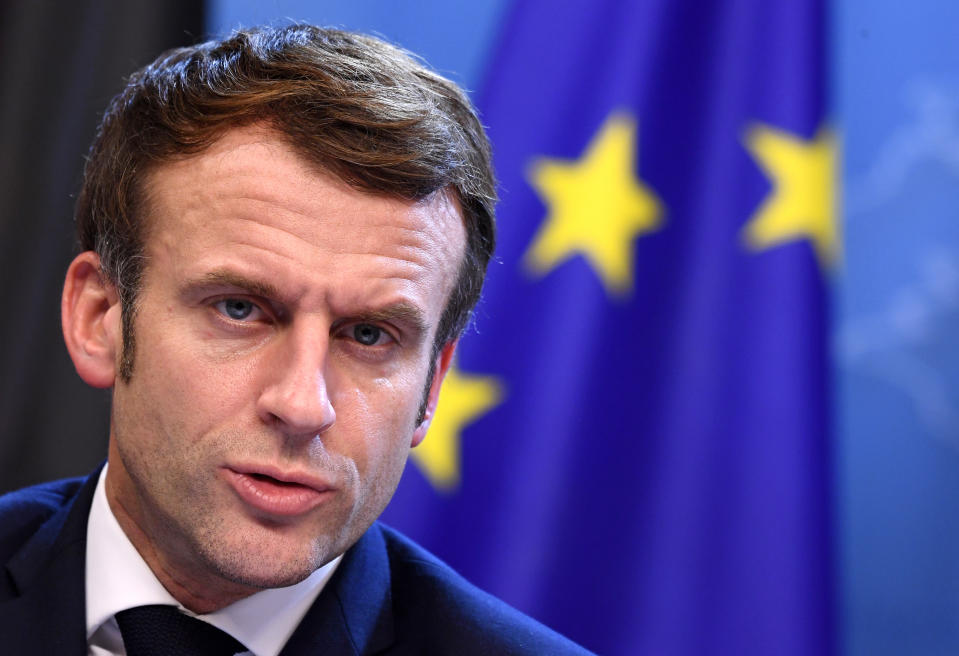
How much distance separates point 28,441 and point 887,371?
1903mm

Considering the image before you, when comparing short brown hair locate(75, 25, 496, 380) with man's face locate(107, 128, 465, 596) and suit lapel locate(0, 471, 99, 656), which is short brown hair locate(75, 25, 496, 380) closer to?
man's face locate(107, 128, 465, 596)

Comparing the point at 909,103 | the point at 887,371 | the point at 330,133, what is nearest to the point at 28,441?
the point at 330,133

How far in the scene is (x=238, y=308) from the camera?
1.41 m

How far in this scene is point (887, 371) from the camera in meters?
2.51

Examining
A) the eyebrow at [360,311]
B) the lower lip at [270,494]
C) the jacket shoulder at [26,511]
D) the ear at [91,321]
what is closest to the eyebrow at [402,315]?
the eyebrow at [360,311]

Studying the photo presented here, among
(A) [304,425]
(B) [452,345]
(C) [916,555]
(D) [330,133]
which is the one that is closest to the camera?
(A) [304,425]

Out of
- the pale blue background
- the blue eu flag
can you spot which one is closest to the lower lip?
the blue eu flag

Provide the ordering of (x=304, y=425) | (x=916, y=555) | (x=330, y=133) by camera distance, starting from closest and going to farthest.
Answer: (x=304, y=425)
(x=330, y=133)
(x=916, y=555)

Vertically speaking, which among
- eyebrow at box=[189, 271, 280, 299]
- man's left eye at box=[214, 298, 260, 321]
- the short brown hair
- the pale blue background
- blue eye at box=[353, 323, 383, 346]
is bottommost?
man's left eye at box=[214, 298, 260, 321]

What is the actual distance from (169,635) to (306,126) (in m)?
0.70

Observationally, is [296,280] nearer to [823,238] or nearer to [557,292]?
[557,292]

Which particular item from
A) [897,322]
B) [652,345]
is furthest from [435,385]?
[897,322]

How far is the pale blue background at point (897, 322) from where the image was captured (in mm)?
2469

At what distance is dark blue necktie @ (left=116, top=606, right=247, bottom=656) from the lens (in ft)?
4.78
